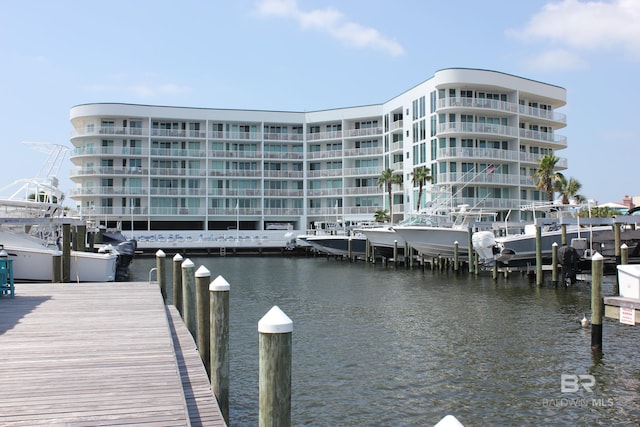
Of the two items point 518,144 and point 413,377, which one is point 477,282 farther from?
point 518,144

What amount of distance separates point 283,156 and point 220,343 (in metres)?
65.5

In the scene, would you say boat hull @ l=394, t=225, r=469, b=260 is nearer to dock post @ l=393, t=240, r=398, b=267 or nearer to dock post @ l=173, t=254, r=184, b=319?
dock post @ l=393, t=240, r=398, b=267

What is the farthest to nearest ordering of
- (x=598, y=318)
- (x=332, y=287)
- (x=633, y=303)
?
(x=332, y=287) < (x=598, y=318) < (x=633, y=303)

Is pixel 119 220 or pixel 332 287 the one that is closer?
pixel 332 287

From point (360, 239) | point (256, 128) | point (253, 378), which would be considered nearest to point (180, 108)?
point (256, 128)

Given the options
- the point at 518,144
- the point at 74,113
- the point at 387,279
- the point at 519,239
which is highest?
the point at 74,113

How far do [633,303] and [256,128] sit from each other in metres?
65.6

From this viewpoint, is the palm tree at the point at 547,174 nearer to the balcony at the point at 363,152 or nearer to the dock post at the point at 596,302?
the balcony at the point at 363,152

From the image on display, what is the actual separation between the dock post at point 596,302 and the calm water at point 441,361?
1.08 ft

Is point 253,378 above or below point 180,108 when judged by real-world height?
below

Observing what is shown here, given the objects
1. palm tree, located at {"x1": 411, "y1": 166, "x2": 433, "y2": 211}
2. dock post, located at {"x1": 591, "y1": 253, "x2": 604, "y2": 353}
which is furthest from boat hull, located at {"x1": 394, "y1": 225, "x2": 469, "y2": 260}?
dock post, located at {"x1": 591, "y1": 253, "x2": 604, "y2": 353}

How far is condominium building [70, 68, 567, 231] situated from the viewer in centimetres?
5900

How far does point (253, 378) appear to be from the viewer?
39.1 ft

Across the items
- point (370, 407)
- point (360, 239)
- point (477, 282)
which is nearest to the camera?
Answer: point (370, 407)
